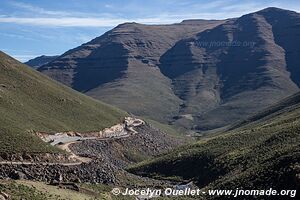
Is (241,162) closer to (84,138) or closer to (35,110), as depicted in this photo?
(84,138)

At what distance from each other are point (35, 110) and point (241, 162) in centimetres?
4895

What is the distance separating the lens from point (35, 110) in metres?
106

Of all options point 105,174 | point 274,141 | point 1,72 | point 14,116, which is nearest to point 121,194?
point 105,174

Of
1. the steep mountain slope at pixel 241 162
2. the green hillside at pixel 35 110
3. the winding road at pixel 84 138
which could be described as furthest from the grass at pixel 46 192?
the steep mountain slope at pixel 241 162

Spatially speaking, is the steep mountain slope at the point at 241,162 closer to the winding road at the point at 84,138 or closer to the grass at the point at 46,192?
the winding road at the point at 84,138

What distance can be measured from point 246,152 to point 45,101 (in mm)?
53648

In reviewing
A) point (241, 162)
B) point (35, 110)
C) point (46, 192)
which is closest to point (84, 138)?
point (35, 110)

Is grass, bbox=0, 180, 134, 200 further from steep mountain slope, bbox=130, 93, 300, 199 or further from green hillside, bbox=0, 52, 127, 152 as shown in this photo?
steep mountain slope, bbox=130, 93, 300, 199

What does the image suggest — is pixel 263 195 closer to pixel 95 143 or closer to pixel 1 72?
pixel 95 143

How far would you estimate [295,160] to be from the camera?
5491 cm

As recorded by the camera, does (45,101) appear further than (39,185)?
Yes

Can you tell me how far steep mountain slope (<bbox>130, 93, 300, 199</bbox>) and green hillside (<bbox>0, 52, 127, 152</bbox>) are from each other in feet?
71.7

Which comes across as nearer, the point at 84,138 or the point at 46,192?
the point at 46,192

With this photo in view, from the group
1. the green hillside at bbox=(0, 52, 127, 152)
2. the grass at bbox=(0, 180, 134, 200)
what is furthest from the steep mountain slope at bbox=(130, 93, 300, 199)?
the green hillside at bbox=(0, 52, 127, 152)
